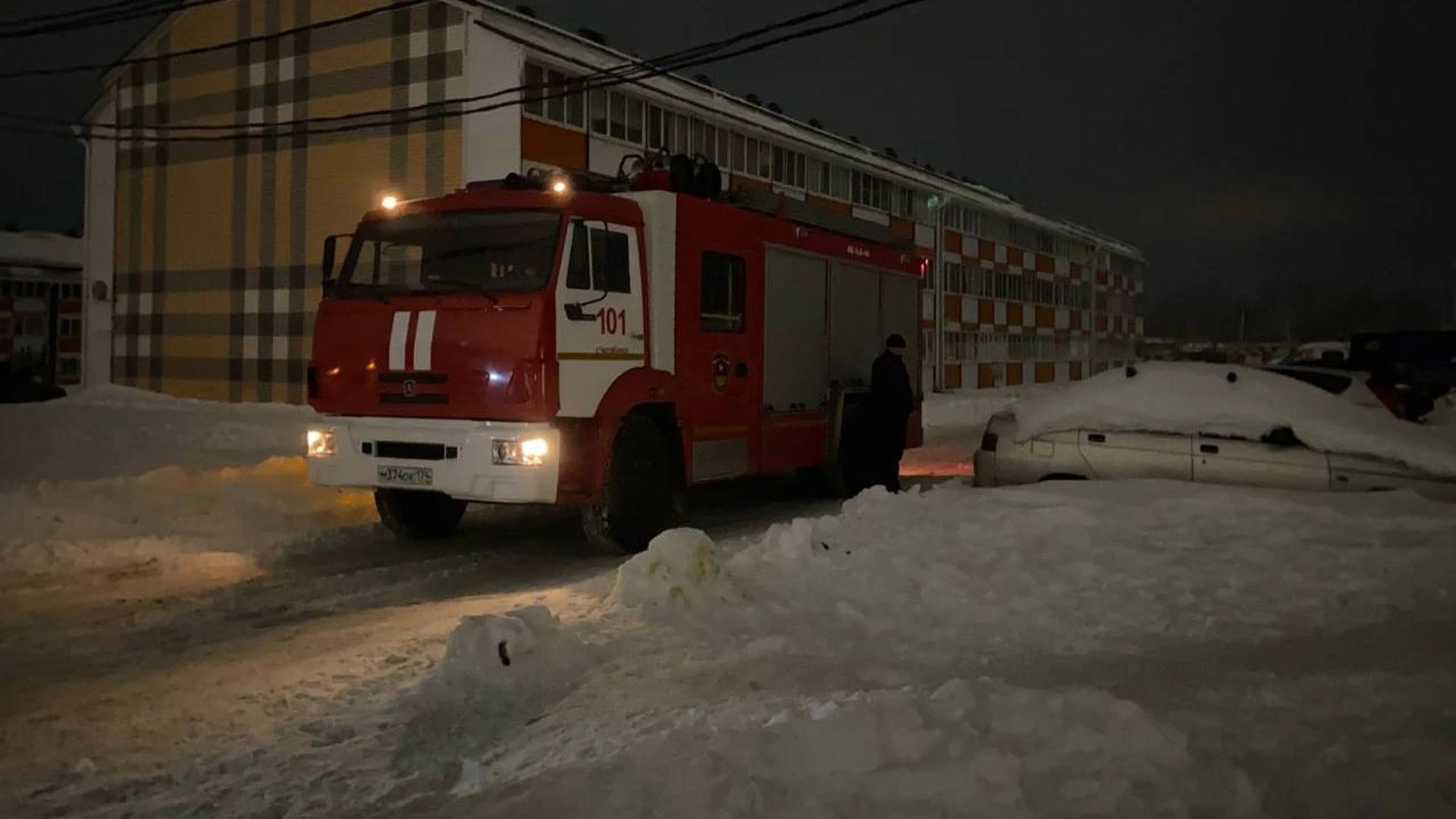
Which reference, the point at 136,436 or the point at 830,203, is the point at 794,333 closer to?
the point at 136,436

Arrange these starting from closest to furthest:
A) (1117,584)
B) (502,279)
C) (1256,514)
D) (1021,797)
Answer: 1. (1021,797)
2. (1117,584)
3. (1256,514)
4. (502,279)

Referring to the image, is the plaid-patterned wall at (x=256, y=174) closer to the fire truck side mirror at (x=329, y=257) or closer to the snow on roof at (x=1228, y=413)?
the fire truck side mirror at (x=329, y=257)

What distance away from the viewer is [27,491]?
10633 mm

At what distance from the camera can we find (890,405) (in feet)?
40.1

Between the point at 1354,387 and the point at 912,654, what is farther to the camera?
the point at 1354,387

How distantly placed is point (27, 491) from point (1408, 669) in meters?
11.1

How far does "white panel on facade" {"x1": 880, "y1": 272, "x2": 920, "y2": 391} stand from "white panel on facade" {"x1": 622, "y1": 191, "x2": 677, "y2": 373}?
15.2ft

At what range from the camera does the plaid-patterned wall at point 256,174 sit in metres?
25.1

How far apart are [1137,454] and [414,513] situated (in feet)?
20.2

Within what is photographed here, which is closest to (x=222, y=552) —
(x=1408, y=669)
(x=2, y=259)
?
(x=1408, y=669)

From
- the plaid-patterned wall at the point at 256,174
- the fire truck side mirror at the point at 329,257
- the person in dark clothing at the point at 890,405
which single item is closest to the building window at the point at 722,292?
the person in dark clothing at the point at 890,405

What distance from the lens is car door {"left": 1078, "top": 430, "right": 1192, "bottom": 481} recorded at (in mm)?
8961

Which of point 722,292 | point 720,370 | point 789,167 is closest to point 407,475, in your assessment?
point 720,370

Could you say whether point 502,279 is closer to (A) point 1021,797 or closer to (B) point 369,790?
(B) point 369,790
